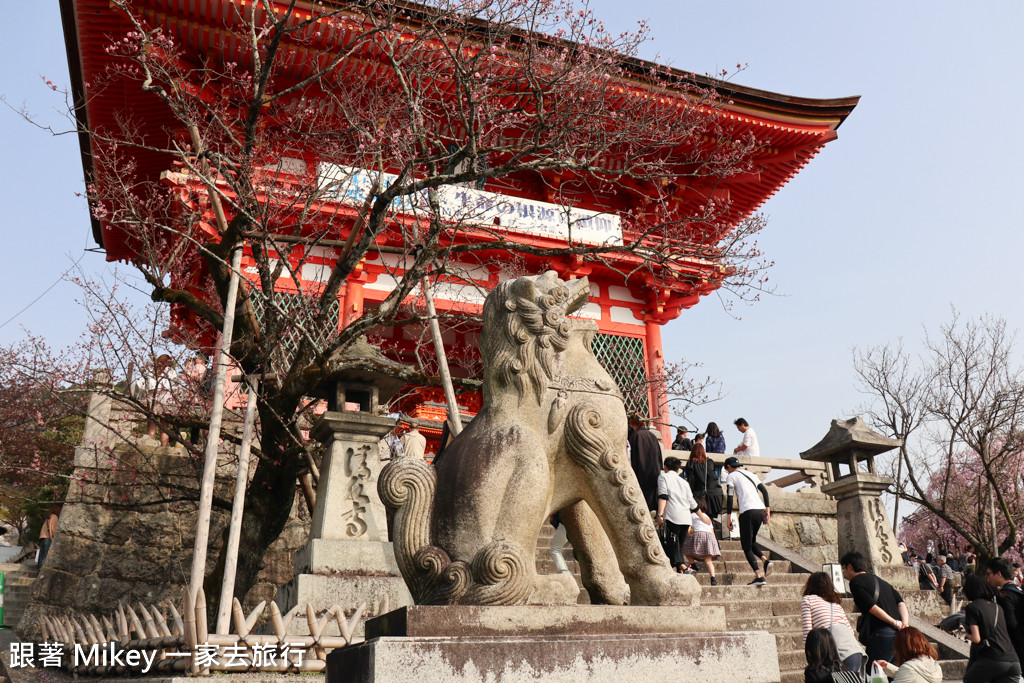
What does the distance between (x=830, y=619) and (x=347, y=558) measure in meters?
3.61

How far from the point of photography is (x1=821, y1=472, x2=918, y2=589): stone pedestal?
992cm

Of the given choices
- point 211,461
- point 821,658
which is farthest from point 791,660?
point 211,461

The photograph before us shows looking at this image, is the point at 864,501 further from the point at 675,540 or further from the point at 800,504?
the point at 675,540

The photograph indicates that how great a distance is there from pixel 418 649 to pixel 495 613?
1.09 feet

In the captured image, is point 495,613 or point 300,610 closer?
→ point 495,613

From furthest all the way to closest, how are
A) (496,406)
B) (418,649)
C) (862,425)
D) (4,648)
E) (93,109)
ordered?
(93,109) < (862,425) < (4,648) < (496,406) < (418,649)

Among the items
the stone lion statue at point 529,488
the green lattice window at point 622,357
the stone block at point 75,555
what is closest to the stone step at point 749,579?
the stone lion statue at point 529,488

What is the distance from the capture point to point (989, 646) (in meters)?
4.75

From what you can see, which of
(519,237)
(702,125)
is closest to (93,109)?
(519,237)

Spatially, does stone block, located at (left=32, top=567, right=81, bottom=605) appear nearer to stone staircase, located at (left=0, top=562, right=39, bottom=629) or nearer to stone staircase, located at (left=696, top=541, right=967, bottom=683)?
stone staircase, located at (left=0, top=562, right=39, bottom=629)

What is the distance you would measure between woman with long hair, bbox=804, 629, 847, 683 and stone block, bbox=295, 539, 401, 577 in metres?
3.29

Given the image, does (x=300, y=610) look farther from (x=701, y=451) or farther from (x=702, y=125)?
(x=702, y=125)

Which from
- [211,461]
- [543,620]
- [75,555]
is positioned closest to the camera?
[543,620]

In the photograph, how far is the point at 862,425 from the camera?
10.7m
